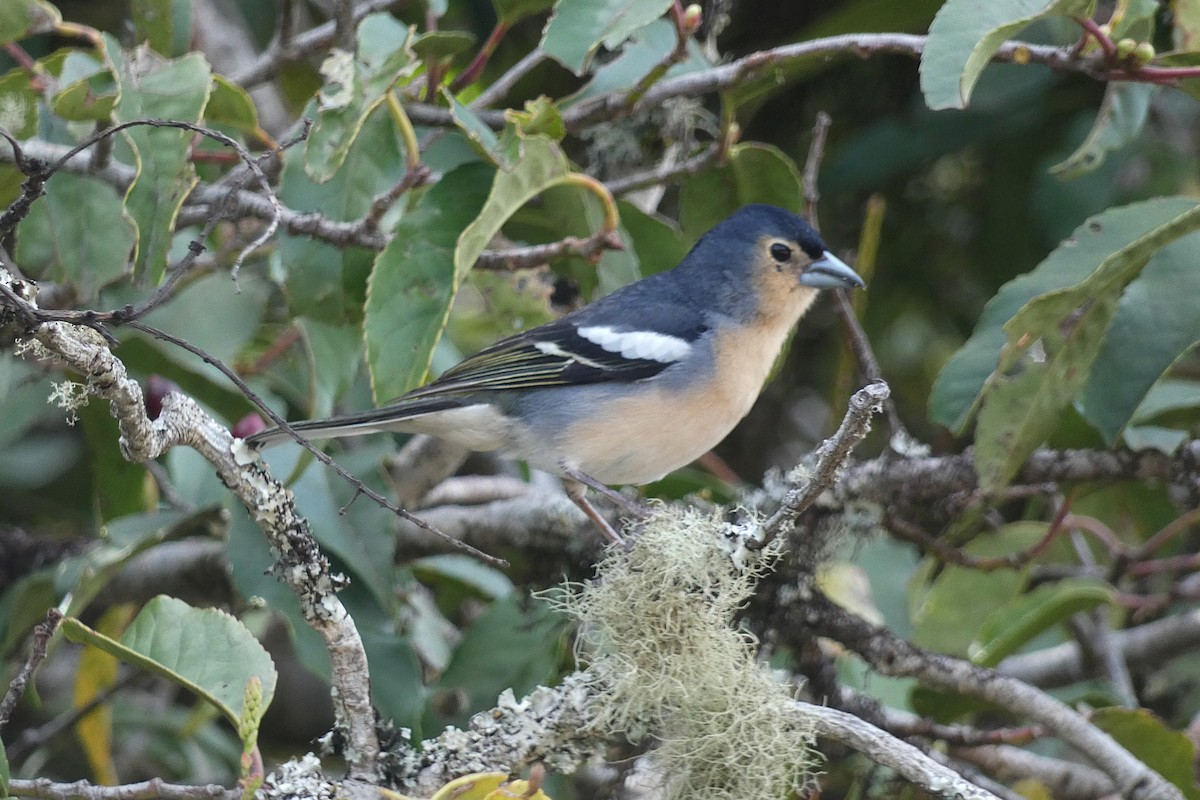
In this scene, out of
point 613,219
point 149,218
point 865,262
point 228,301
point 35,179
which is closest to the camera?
point 35,179

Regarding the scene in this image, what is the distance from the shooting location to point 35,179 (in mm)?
2234

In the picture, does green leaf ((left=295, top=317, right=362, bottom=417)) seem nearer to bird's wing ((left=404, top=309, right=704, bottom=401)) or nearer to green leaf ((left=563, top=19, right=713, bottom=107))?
bird's wing ((left=404, top=309, right=704, bottom=401))

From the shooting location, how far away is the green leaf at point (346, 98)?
3135mm

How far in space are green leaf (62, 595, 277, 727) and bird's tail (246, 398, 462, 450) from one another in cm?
66

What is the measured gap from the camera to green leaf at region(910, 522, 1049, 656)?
14.3 feet

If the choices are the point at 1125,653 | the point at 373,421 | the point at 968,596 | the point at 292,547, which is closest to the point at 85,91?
the point at 373,421

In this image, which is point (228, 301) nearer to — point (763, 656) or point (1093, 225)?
point (763, 656)

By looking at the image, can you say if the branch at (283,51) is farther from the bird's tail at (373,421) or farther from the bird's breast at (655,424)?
the bird's breast at (655,424)

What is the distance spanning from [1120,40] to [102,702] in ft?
11.8

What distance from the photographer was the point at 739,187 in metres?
4.25

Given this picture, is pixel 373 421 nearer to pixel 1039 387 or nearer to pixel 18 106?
pixel 18 106

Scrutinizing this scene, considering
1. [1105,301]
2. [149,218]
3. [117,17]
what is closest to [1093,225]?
[1105,301]

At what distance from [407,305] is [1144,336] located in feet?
6.18

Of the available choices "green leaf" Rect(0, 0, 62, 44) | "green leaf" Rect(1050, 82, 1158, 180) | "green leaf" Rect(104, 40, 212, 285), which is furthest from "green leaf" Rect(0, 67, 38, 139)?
"green leaf" Rect(1050, 82, 1158, 180)
